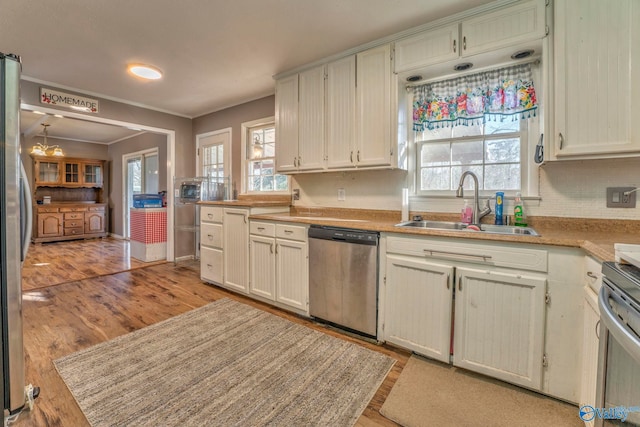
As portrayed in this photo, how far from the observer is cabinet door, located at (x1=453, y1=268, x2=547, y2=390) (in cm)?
152

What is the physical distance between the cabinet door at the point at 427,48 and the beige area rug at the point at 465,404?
7.10 ft

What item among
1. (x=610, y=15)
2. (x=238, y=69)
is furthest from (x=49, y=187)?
(x=610, y=15)

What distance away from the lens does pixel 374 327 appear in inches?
81.8

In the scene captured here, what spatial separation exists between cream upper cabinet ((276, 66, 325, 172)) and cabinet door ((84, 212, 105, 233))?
6137 millimetres

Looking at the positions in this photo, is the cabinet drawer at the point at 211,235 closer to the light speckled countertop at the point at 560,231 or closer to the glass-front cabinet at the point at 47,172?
the light speckled countertop at the point at 560,231

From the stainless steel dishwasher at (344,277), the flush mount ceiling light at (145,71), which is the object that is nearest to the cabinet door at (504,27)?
the stainless steel dishwasher at (344,277)

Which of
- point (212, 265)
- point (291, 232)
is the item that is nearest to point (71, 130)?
point (212, 265)

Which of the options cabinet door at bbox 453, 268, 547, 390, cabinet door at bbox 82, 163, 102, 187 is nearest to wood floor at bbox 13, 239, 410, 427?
cabinet door at bbox 453, 268, 547, 390

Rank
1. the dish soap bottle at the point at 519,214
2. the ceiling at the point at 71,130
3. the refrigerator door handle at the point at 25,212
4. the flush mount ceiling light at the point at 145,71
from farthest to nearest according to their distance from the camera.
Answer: the ceiling at the point at 71,130 < the flush mount ceiling light at the point at 145,71 < the dish soap bottle at the point at 519,214 < the refrigerator door handle at the point at 25,212

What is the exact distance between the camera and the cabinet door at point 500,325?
4.99 ft

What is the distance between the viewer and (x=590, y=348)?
1.28m

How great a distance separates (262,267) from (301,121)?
4.95 ft

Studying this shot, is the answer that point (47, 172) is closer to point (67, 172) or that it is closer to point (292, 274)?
point (67, 172)

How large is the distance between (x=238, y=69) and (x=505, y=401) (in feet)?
11.4
